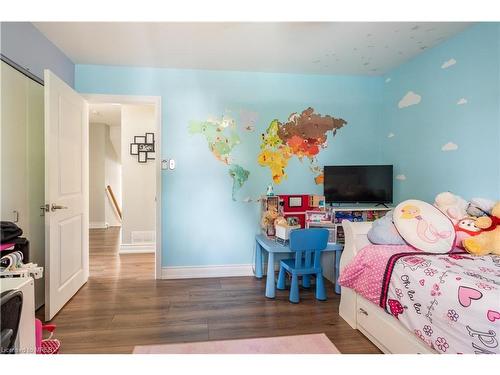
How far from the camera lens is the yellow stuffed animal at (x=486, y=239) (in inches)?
77.5

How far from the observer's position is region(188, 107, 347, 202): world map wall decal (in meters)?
3.40

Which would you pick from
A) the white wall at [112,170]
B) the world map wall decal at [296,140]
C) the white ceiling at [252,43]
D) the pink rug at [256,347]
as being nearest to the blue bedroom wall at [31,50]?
the white ceiling at [252,43]

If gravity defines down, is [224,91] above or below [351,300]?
above

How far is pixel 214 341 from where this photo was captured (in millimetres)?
2057

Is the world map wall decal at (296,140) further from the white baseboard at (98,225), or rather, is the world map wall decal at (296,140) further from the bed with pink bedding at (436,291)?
the white baseboard at (98,225)

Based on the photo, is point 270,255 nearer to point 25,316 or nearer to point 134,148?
point 25,316

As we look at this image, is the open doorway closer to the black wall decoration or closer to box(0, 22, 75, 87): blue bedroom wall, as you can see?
the black wall decoration

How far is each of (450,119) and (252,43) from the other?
189 cm

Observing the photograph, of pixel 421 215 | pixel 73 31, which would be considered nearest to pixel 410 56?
pixel 421 215

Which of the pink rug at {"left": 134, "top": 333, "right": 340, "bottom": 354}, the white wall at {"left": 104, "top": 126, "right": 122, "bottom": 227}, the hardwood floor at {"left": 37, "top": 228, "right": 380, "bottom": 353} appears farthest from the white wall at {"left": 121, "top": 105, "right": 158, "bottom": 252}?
the pink rug at {"left": 134, "top": 333, "right": 340, "bottom": 354}

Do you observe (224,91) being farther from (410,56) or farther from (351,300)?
(351,300)

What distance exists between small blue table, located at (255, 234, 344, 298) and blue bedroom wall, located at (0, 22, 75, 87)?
251cm
